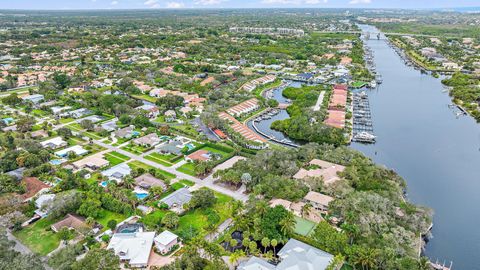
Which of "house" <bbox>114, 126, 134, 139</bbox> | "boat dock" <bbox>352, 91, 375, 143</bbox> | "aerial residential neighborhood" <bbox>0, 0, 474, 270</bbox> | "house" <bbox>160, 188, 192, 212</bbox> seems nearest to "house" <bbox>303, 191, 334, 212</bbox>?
"aerial residential neighborhood" <bbox>0, 0, 474, 270</bbox>

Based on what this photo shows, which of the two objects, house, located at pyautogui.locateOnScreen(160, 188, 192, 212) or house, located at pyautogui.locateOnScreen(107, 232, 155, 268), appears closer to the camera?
Answer: house, located at pyautogui.locateOnScreen(107, 232, 155, 268)

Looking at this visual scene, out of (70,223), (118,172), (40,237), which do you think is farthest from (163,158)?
(40,237)

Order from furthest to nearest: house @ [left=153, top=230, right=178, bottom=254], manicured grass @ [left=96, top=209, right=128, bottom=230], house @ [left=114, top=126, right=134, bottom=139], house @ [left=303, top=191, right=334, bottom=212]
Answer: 1. house @ [left=114, top=126, right=134, bottom=139]
2. house @ [left=303, top=191, right=334, bottom=212]
3. manicured grass @ [left=96, top=209, right=128, bottom=230]
4. house @ [left=153, top=230, right=178, bottom=254]

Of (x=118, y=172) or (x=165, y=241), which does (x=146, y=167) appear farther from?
(x=165, y=241)

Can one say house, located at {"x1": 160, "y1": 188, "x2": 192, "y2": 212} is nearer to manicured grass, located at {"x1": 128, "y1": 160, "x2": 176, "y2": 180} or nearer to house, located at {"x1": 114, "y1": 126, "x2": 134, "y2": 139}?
manicured grass, located at {"x1": 128, "y1": 160, "x2": 176, "y2": 180}

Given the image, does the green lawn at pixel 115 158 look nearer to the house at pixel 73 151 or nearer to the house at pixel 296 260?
the house at pixel 73 151

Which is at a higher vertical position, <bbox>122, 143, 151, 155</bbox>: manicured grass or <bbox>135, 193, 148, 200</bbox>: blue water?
<bbox>122, 143, 151, 155</bbox>: manicured grass

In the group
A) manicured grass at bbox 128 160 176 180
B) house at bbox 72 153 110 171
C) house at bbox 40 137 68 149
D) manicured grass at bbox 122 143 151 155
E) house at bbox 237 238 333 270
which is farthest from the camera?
house at bbox 40 137 68 149
